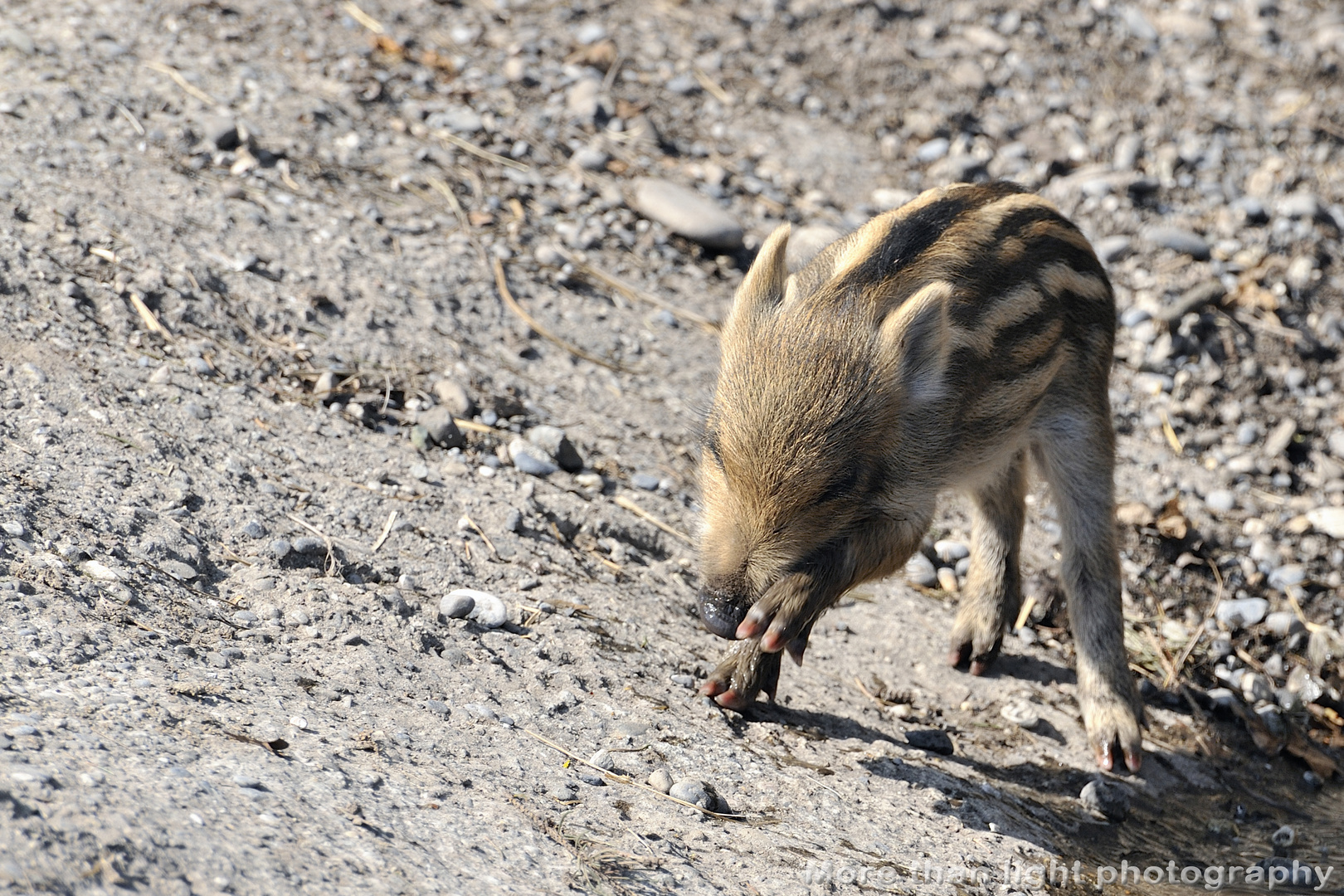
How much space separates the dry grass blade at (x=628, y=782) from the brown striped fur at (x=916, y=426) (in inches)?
18.3

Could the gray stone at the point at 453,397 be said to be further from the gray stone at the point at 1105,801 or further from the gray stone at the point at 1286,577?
the gray stone at the point at 1286,577

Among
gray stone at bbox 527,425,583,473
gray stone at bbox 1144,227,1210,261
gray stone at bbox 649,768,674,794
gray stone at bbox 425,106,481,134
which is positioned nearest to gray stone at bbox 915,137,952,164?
gray stone at bbox 1144,227,1210,261

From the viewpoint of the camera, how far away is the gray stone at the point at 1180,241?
6.90m

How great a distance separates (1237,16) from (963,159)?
3.05 meters

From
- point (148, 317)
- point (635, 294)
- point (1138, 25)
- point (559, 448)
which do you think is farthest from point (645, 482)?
point (1138, 25)

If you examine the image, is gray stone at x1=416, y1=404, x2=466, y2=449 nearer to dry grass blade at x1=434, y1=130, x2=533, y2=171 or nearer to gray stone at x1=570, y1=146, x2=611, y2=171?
dry grass blade at x1=434, y1=130, x2=533, y2=171

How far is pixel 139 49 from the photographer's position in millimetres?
5934

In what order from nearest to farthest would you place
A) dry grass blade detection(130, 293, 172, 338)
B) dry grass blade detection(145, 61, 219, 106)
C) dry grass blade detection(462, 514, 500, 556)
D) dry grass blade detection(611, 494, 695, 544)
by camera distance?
1. dry grass blade detection(462, 514, 500, 556)
2. dry grass blade detection(130, 293, 172, 338)
3. dry grass blade detection(611, 494, 695, 544)
4. dry grass blade detection(145, 61, 219, 106)

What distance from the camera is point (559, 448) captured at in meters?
4.70

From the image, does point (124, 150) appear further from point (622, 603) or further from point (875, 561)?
point (875, 561)

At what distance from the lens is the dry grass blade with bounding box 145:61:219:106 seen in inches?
227

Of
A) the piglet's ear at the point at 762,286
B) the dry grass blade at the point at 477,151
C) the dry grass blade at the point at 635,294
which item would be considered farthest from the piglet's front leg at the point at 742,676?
the dry grass blade at the point at 477,151

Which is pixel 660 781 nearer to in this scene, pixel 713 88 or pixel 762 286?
pixel 762 286

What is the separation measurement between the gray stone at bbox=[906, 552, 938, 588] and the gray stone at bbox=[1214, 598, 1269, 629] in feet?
4.19
